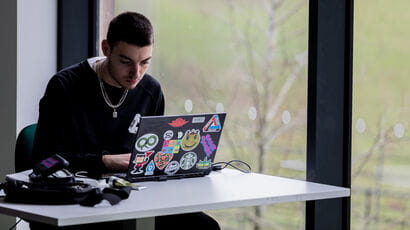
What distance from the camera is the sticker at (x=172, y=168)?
2508mm

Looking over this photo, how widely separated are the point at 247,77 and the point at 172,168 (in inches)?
33.0

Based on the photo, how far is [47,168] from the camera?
85.9 inches

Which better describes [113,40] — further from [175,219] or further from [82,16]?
[82,16]

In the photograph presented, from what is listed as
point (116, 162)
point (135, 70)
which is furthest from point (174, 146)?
point (135, 70)

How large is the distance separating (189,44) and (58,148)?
3.51 feet

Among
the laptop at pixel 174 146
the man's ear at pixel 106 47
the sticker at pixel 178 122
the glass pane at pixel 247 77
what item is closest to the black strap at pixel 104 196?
the laptop at pixel 174 146

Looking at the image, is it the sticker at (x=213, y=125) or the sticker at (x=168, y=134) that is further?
the sticker at (x=213, y=125)

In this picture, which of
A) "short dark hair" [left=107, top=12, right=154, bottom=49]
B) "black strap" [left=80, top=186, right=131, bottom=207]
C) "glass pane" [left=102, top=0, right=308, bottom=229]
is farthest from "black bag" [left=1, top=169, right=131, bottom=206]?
"glass pane" [left=102, top=0, right=308, bottom=229]

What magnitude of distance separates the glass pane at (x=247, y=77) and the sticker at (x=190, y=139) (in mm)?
610

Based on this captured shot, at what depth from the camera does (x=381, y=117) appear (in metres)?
2.71

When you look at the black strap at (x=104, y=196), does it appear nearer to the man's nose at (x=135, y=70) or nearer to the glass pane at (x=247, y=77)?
the man's nose at (x=135, y=70)

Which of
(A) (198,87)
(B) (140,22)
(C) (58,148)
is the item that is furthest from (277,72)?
(C) (58,148)

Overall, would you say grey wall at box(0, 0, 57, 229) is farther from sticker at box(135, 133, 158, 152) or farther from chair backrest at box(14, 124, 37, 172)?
sticker at box(135, 133, 158, 152)

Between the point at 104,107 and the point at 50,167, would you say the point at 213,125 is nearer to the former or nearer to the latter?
the point at 104,107
